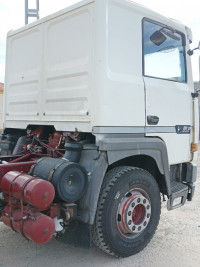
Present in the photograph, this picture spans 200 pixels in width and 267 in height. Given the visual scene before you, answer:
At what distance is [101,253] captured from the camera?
3889 mm

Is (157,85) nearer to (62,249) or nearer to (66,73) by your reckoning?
(66,73)

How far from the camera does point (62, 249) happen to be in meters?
3.98

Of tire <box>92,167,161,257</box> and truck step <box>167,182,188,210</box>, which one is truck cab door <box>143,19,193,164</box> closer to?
truck step <box>167,182,188,210</box>

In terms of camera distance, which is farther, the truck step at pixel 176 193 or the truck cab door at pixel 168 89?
the truck step at pixel 176 193

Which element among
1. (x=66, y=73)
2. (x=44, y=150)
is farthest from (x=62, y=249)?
(x=66, y=73)

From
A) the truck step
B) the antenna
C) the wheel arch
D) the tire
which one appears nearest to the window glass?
the wheel arch

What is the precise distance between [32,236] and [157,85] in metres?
2.37

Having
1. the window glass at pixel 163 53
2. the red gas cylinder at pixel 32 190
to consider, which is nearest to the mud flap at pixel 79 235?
the red gas cylinder at pixel 32 190

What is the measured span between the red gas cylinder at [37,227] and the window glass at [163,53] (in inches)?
83.6

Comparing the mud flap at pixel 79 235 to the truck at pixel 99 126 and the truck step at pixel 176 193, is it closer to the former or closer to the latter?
the truck at pixel 99 126

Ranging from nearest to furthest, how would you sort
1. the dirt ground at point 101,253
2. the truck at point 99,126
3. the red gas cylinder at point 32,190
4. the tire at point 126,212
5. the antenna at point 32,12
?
the red gas cylinder at point 32,190 → the truck at point 99,126 → the tire at point 126,212 → the dirt ground at point 101,253 → the antenna at point 32,12

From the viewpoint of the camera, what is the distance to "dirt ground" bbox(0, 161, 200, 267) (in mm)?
3623

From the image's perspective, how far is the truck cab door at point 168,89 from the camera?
159 inches

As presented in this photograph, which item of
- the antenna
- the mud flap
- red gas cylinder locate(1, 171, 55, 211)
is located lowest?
the mud flap
